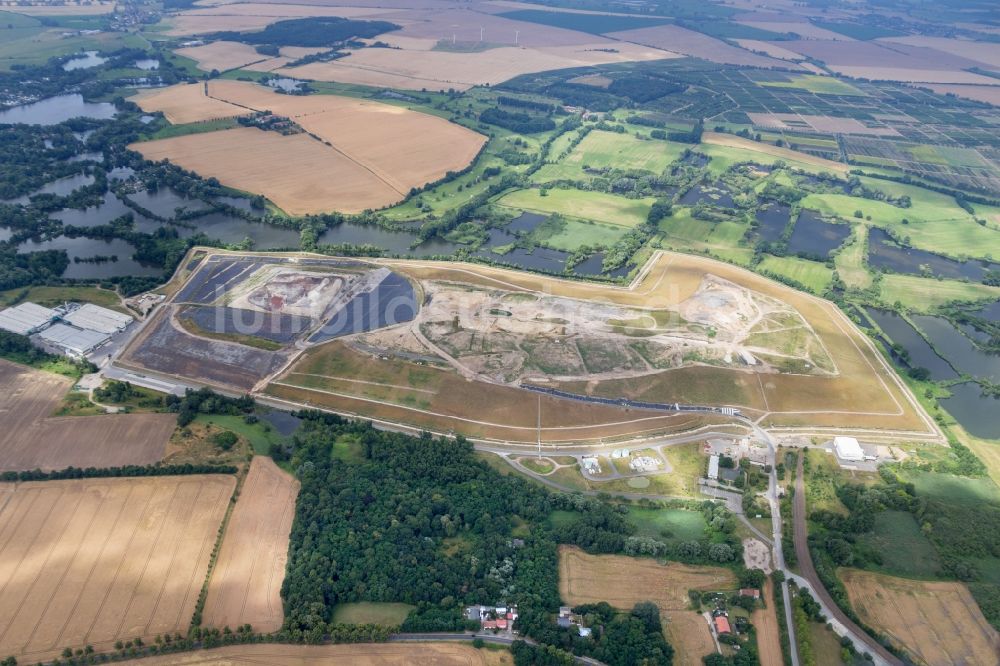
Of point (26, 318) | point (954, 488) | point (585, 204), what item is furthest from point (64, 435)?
point (585, 204)

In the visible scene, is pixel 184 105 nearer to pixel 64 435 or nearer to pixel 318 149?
pixel 318 149

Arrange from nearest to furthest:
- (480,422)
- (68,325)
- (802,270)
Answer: (480,422), (68,325), (802,270)

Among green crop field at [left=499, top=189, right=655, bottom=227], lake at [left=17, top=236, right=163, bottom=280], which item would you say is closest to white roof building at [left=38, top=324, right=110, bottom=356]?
lake at [left=17, top=236, right=163, bottom=280]

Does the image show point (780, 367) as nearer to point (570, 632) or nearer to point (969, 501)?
point (969, 501)

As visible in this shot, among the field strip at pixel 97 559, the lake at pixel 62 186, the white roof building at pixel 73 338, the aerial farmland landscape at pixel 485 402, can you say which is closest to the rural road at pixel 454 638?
the aerial farmland landscape at pixel 485 402

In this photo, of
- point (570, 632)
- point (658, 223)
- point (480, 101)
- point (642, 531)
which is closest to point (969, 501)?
point (642, 531)

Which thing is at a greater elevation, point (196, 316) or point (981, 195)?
point (981, 195)

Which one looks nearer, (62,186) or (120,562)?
(120,562)
